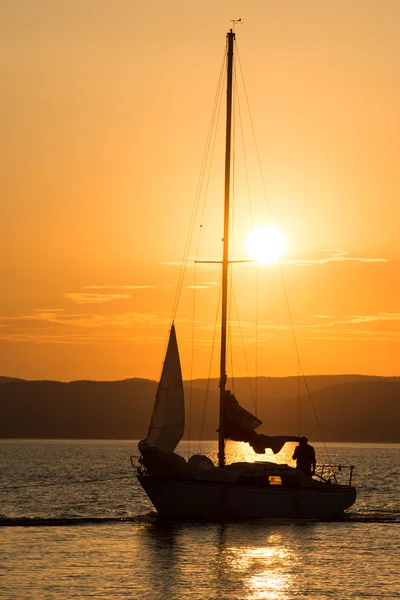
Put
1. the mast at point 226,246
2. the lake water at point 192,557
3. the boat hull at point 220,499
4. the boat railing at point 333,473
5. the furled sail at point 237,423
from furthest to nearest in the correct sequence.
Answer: the boat railing at point 333,473, the furled sail at point 237,423, the mast at point 226,246, the boat hull at point 220,499, the lake water at point 192,557

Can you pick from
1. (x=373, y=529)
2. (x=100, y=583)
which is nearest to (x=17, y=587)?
(x=100, y=583)

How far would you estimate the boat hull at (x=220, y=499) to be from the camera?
45.3 meters

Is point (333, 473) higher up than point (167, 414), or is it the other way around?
point (167, 414)

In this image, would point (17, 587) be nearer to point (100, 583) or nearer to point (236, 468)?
point (100, 583)

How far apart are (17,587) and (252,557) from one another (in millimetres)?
9555

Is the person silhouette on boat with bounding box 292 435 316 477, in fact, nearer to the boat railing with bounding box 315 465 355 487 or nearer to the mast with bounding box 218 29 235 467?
the boat railing with bounding box 315 465 355 487

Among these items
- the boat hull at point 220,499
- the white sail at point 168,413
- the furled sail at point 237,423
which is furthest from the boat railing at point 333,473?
the white sail at point 168,413

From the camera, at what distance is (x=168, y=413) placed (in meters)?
46.7

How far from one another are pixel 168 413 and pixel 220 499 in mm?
4050

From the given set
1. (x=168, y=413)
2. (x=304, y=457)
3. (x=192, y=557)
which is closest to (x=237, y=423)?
(x=168, y=413)

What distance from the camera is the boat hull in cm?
4534

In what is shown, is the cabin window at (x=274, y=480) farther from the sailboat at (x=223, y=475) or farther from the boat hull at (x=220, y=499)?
the boat hull at (x=220, y=499)

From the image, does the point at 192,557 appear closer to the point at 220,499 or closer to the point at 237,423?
the point at 220,499

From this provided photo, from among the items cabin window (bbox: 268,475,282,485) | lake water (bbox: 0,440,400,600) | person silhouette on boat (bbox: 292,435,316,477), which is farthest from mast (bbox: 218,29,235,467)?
lake water (bbox: 0,440,400,600)
